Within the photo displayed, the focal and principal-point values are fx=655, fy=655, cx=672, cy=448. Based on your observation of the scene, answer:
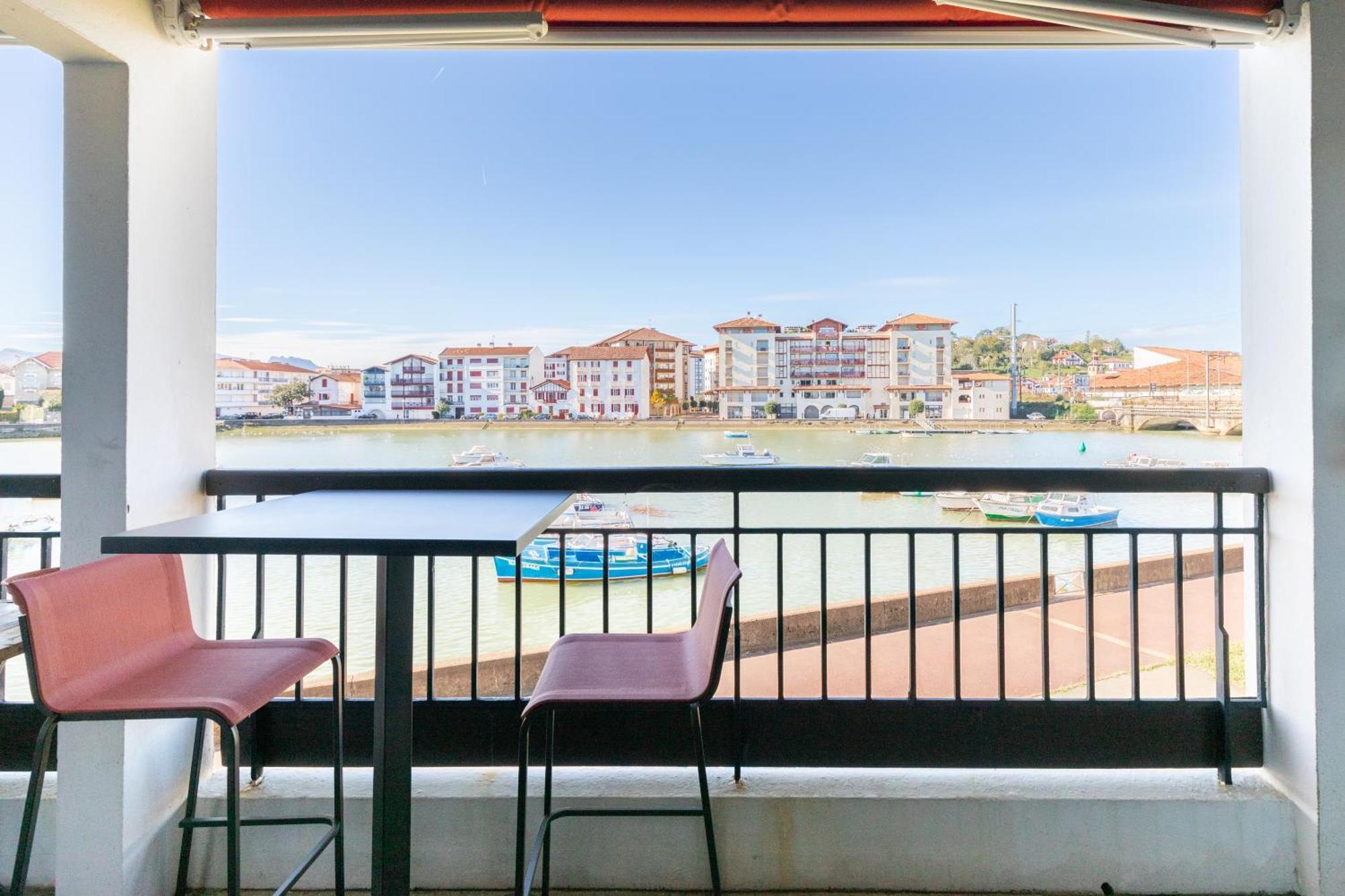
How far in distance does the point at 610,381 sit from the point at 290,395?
3.87ft

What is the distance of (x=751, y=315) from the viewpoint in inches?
110

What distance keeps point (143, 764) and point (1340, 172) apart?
3.80 metres

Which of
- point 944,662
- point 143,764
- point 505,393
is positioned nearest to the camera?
point 143,764

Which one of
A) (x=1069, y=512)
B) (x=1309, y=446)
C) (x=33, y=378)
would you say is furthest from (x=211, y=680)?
(x=1309, y=446)

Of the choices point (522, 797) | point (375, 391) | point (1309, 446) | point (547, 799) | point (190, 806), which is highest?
point (375, 391)

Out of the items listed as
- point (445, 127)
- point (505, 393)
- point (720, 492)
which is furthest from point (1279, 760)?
point (445, 127)

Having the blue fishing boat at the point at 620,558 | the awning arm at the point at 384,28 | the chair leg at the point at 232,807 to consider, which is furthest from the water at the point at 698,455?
the awning arm at the point at 384,28

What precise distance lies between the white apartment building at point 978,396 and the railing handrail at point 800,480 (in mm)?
552

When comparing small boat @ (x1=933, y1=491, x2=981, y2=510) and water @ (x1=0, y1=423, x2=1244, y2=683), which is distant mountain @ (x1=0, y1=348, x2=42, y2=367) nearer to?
water @ (x1=0, y1=423, x2=1244, y2=683)

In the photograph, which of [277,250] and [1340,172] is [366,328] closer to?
[277,250]

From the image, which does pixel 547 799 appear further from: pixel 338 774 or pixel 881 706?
pixel 881 706

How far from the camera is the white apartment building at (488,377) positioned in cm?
252

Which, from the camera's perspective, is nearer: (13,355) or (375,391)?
(13,355)

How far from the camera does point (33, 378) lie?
2.15 m
